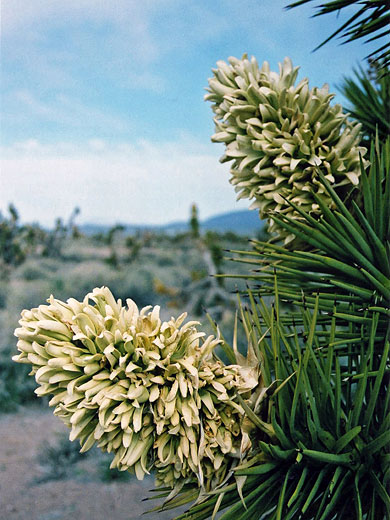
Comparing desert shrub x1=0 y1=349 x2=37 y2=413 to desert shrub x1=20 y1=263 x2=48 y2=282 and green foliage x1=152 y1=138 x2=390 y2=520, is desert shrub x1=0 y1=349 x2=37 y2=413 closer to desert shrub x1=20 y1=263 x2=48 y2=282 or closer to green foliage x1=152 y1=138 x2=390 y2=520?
desert shrub x1=20 y1=263 x2=48 y2=282

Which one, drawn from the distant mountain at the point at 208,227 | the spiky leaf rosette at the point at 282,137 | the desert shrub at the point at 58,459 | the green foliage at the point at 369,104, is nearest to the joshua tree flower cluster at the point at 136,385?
the spiky leaf rosette at the point at 282,137

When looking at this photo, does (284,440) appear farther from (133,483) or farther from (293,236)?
(133,483)

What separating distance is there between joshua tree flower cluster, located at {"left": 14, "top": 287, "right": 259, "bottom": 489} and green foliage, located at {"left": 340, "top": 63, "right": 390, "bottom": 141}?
2.14 feet

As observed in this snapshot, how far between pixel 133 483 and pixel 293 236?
3.12 metres

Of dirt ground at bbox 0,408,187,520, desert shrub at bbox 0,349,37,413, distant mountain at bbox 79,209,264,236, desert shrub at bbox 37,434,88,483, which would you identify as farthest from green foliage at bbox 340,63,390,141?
distant mountain at bbox 79,209,264,236

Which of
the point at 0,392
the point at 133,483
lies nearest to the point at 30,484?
the point at 133,483

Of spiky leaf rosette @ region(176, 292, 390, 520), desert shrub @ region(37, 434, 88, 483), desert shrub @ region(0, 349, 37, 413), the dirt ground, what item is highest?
spiky leaf rosette @ region(176, 292, 390, 520)

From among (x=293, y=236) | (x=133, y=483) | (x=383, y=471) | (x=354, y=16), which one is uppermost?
(x=354, y=16)

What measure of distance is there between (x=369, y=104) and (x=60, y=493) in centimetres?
310

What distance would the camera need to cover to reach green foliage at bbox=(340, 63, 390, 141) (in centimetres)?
107

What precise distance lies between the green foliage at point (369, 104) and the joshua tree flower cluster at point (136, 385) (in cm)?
65

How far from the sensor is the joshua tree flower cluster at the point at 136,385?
563 millimetres

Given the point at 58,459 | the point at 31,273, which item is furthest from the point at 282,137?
the point at 31,273

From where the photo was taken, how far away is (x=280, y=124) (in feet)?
2.46
